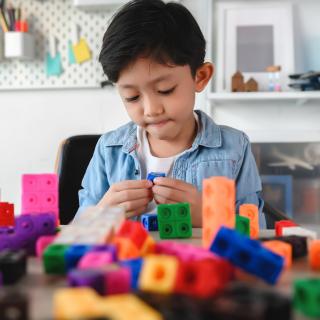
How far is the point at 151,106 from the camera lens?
95 centimetres

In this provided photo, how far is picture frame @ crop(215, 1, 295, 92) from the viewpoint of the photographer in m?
1.73

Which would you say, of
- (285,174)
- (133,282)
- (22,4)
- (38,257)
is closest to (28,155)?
(22,4)

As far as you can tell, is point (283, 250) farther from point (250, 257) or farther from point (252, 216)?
point (252, 216)

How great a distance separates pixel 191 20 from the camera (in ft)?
3.49

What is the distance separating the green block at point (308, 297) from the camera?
1.11ft

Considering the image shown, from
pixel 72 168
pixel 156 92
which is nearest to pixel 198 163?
pixel 156 92

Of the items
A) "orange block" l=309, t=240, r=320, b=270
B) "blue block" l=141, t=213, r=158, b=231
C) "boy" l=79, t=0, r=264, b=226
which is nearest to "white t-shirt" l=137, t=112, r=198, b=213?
"boy" l=79, t=0, r=264, b=226

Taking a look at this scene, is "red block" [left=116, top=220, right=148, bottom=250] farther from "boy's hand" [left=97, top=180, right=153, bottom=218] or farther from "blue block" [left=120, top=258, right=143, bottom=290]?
"boy's hand" [left=97, top=180, right=153, bottom=218]

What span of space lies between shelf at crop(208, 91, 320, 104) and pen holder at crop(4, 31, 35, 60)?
681 millimetres

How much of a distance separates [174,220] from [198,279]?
33cm

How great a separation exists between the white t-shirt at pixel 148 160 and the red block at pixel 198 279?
80cm

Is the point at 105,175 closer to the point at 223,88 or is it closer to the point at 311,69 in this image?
the point at 223,88

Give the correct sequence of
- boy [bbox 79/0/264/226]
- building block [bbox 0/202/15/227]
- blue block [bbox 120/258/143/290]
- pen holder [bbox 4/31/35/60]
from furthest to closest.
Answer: pen holder [bbox 4/31/35/60], boy [bbox 79/0/264/226], building block [bbox 0/202/15/227], blue block [bbox 120/258/143/290]

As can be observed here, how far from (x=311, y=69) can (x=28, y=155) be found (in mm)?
1107
